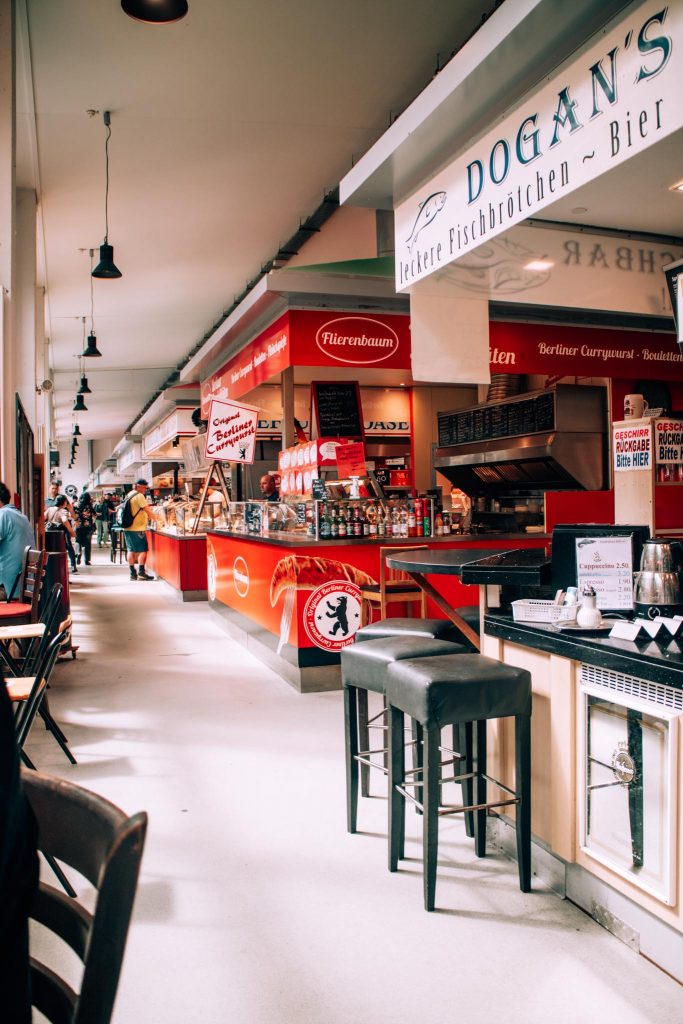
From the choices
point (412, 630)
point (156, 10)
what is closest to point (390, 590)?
point (412, 630)

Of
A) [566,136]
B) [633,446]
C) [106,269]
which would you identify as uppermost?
[106,269]

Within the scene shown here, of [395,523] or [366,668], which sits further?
[395,523]

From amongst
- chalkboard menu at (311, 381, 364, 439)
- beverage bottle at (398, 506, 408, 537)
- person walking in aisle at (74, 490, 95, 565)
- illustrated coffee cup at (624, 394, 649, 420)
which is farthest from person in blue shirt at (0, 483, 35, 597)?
person walking in aisle at (74, 490, 95, 565)

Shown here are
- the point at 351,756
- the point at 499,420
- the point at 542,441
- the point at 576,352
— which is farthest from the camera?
the point at 499,420

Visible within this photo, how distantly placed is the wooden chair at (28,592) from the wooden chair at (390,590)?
89.1 inches

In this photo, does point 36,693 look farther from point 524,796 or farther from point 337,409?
point 337,409

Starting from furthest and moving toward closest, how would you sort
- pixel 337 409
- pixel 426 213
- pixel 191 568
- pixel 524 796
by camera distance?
pixel 191 568, pixel 337 409, pixel 426 213, pixel 524 796

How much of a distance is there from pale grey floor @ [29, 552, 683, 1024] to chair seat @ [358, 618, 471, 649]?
2.53ft

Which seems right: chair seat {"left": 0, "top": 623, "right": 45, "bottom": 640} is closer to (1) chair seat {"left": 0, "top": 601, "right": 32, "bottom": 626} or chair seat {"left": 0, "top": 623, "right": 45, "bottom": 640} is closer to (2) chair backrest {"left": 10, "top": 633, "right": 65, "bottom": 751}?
(2) chair backrest {"left": 10, "top": 633, "right": 65, "bottom": 751}

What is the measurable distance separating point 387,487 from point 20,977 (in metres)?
9.54

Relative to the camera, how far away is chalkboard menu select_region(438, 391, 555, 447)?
8.09 meters

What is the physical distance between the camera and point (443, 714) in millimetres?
2631

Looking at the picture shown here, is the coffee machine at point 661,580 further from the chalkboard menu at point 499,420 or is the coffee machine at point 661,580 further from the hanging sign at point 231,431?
the hanging sign at point 231,431

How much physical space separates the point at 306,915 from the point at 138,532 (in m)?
12.3
